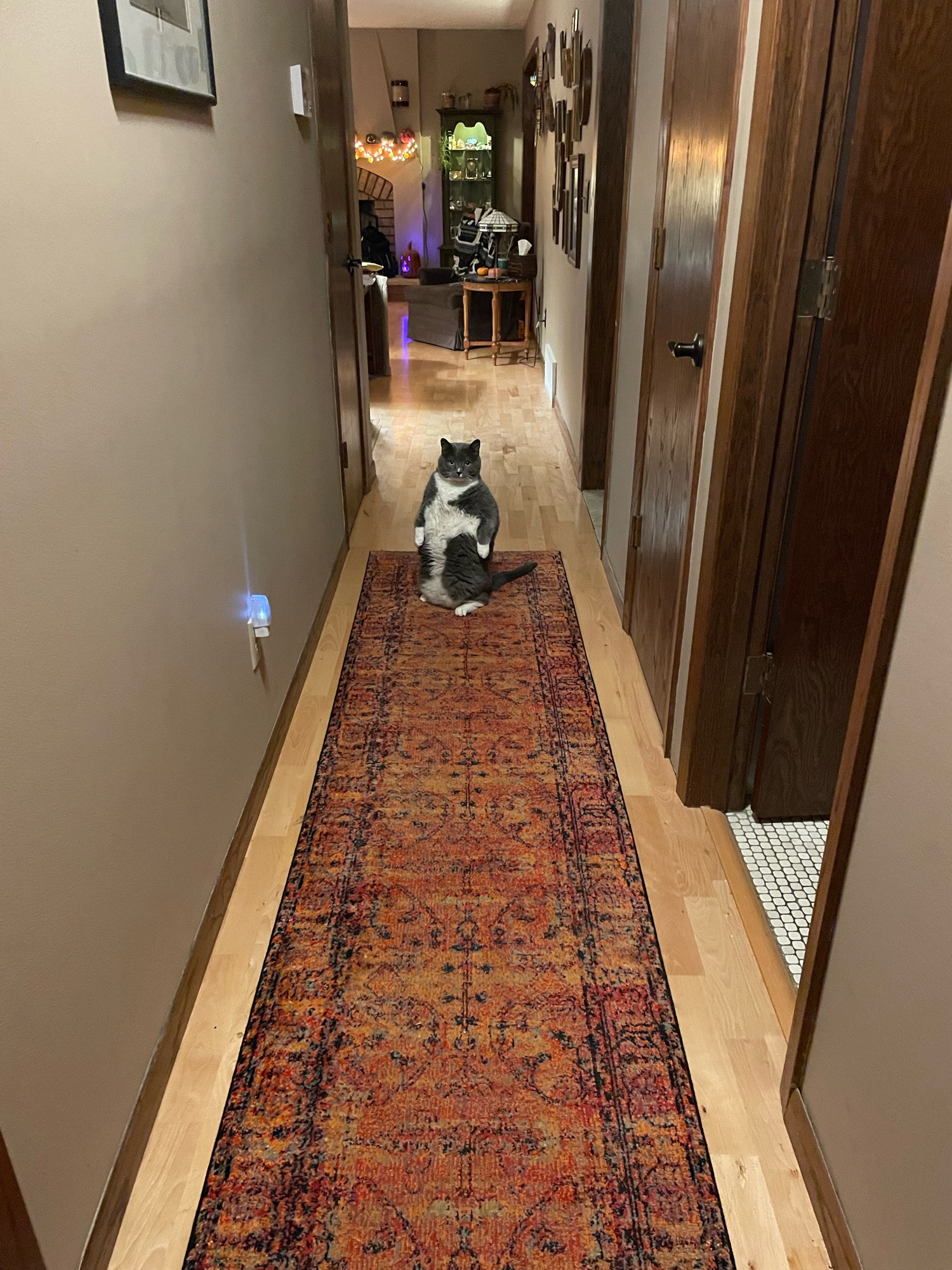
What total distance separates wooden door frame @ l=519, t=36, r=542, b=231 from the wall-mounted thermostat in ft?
18.5

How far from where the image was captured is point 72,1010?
3.91ft

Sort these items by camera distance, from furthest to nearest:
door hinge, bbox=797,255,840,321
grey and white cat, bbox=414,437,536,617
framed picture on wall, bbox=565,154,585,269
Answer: framed picture on wall, bbox=565,154,585,269, grey and white cat, bbox=414,437,536,617, door hinge, bbox=797,255,840,321

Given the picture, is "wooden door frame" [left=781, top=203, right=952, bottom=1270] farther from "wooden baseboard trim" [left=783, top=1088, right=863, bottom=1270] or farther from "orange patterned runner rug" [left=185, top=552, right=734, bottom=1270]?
"orange patterned runner rug" [left=185, top=552, right=734, bottom=1270]

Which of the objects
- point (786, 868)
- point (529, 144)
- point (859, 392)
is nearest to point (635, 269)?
point (859, 392)

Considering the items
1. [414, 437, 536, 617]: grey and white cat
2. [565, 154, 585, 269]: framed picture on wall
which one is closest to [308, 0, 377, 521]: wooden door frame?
[414, 437, 536, 617]: grey and white cat

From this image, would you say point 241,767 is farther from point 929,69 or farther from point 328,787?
point 929,69

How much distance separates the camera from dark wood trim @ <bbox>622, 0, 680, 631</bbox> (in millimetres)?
2248

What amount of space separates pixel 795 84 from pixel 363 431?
9.52 feet

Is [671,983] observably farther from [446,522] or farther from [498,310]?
[498,310]

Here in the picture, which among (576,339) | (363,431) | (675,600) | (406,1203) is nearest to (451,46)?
(576,339)

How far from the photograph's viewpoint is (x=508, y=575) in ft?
11.1

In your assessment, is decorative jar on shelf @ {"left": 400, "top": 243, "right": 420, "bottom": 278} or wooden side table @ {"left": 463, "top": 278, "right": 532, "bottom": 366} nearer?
wooden side table @ {"left": 463, "top": 278, "right": 532, "bottom": 366}

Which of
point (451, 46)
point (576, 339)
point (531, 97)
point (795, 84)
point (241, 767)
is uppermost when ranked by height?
point (451, 46)

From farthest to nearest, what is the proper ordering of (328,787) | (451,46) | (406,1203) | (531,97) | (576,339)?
(451,46) → (531,97) → (576,339) → (328,787) → (406,1203)
